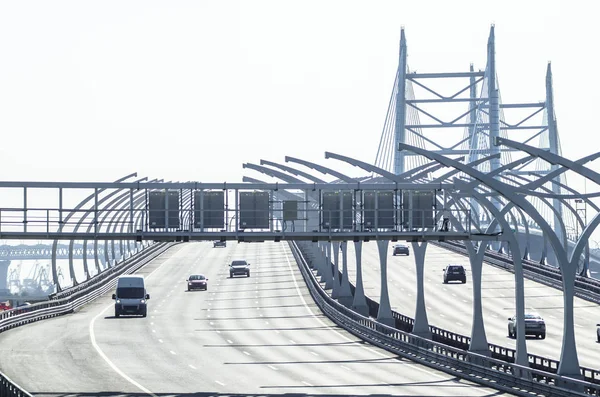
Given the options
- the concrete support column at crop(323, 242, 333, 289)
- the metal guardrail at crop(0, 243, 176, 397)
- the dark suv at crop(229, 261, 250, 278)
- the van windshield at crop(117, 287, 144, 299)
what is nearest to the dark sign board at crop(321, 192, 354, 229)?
the metal guardrail at crop(0, 243, 176, 397)

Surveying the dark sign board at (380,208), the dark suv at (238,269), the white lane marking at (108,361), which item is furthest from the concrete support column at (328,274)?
the dark sign board at (380,208)

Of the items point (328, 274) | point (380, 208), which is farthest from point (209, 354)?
point (328, 274)

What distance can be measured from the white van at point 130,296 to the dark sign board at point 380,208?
2682 cm

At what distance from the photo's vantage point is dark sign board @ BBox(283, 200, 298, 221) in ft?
194

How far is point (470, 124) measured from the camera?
136750 mm

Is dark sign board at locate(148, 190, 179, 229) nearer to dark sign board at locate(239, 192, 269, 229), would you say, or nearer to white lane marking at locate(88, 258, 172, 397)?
dark sign board at locate(239, 192, 269, 229)

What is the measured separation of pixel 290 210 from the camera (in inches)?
2313

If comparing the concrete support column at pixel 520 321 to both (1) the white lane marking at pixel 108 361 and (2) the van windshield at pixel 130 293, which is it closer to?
(1) the white lane marking at pixel 108 361

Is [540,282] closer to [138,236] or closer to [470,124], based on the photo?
[470,124]

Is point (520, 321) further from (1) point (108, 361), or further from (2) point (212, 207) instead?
(2) point (212, 207)

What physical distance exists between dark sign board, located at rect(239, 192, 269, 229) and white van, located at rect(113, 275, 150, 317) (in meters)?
25.3

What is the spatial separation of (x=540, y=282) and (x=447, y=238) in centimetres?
5663

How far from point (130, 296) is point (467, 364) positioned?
38106mm

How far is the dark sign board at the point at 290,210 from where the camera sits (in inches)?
2322
